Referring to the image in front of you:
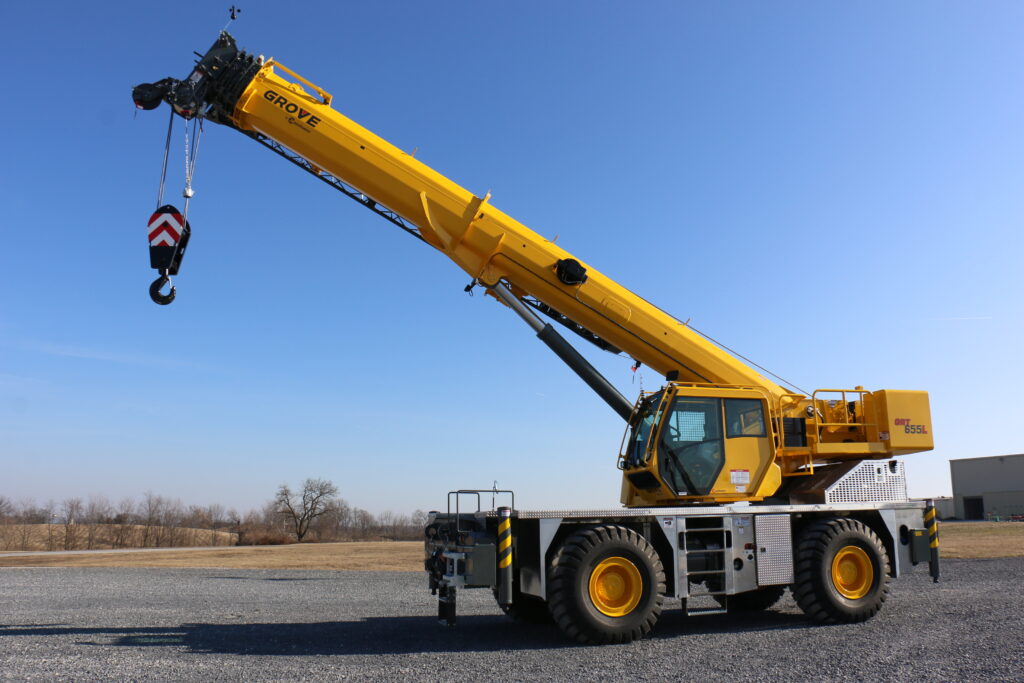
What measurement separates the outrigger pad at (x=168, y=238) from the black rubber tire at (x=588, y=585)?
6.62m

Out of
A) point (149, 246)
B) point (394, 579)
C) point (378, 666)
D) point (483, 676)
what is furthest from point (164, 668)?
point (394, 579)

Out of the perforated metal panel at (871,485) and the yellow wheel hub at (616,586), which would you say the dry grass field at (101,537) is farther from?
the perforated metal panel at (871,485)

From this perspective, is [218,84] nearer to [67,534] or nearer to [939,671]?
[939,671]

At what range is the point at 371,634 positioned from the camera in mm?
9930

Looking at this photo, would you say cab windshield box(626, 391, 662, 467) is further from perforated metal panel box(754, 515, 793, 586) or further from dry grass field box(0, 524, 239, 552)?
dry grass field box(0, 524, 239, 552)

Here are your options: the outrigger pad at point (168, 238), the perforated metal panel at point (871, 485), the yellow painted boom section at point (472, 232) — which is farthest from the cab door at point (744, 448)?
the outrigger pad at point (168, 238)

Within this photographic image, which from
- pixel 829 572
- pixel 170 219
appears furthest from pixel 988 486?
pixel 170 219

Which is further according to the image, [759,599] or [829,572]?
[759,599]

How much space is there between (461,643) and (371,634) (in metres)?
1.44

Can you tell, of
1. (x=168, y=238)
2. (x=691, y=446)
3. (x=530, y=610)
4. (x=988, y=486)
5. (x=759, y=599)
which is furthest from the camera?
(x=988, y=486)

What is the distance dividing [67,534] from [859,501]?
59.3 meters

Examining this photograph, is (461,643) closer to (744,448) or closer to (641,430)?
(641,430)

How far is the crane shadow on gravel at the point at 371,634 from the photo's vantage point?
884cm

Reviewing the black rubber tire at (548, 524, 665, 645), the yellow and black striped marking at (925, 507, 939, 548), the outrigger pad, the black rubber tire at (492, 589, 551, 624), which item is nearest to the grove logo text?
the outrigger pad
